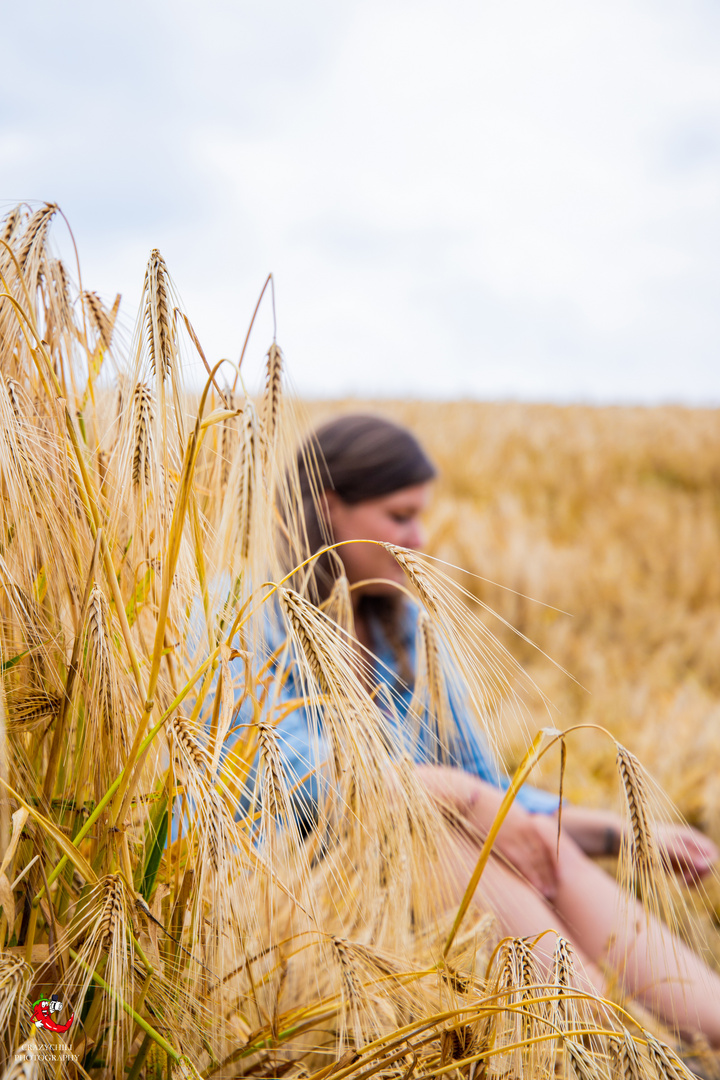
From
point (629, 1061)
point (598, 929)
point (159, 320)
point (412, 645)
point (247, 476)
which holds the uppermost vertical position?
point (159, 320)

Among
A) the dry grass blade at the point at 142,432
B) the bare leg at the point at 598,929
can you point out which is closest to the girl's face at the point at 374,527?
the bare leg at the point at 598,929

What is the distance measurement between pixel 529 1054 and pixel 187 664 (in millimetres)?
415

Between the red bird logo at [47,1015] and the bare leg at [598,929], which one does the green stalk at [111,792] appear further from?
the bare leg at [598,929]

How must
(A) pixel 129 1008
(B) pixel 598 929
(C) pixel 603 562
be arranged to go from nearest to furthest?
(A) pixel 129 1008 < (B) pixel 598 929 < (C) pixel 603 562

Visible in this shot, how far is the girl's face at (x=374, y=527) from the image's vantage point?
5.15 ft

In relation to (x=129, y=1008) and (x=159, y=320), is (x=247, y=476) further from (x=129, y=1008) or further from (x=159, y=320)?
(x=129, y=1008)

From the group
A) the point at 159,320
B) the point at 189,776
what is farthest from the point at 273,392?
the point at 189,776

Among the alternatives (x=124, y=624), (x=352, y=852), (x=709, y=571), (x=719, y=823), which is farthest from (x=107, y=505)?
(x=709, y=571)

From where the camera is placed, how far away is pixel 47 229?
59 cm

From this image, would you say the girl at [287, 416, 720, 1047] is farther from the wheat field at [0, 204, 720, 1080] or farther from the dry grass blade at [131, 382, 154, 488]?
the dry grass blade at [131, 382, 154, 488]

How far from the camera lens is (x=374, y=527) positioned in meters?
1.58

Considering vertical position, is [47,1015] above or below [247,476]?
below

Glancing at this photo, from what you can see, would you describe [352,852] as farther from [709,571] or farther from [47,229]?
[709,571]

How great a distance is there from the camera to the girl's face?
1.57 meters
